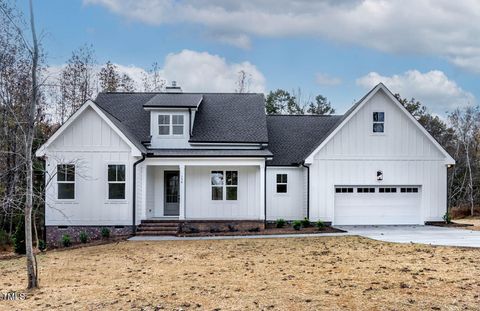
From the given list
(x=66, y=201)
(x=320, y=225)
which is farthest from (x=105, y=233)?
(x=320, y=225)

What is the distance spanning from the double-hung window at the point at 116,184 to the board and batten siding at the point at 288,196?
23.1ft

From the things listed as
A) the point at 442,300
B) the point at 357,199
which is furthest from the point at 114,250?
the point at 357,199

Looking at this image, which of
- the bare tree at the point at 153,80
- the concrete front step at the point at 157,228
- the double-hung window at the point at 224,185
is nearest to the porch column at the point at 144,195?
the concrete front step at the point at 157,228

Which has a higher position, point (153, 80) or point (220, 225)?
point (153, 80)

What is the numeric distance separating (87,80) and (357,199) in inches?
898

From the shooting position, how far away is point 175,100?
2183cm

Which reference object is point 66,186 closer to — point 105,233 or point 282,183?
point 105,233

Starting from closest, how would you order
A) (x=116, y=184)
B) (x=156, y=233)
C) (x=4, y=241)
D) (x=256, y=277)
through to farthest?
(x=256, y=277) → (x=156, y=233) → (x=116, y=184) → (x=4, y=241)

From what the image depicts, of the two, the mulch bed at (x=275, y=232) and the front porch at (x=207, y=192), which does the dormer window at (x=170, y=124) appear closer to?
the front porch at (x=207, y=192)

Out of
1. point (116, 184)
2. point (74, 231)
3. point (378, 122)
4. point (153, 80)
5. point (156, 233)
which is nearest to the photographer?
point (156, 233)

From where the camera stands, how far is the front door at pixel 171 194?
20.5 metres

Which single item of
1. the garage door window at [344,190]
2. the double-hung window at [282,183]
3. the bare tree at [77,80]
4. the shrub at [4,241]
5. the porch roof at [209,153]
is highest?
the bare tree at [77,80]

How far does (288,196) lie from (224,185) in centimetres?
329

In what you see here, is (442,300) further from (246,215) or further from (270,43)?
(270,43)
